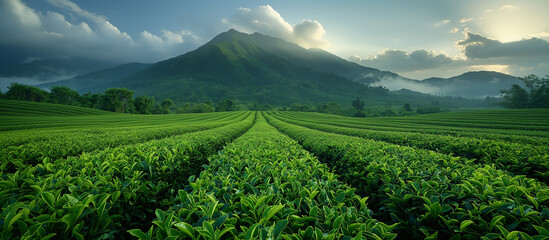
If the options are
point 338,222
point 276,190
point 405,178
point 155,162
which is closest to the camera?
point 338,222

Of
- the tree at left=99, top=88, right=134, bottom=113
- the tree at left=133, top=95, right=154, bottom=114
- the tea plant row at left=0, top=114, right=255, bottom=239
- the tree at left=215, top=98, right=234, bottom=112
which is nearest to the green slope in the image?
the tree at left=99, top=88, right=134, bottom=113

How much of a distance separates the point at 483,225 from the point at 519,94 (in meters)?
107

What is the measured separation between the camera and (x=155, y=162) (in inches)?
180

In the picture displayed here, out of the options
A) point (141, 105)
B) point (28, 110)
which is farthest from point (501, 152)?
point (141, 105)

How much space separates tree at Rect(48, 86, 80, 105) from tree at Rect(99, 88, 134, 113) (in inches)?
499

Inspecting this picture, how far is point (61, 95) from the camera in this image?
7638 centimetres

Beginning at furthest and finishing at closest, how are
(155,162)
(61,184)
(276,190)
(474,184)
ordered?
(155,162), (474,184), (61,184), (276,190)

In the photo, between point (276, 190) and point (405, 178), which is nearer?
point (276, 190)

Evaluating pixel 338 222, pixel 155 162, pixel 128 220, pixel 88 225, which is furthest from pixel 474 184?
pixel 155 162

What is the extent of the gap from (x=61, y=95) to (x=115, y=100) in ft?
79.0

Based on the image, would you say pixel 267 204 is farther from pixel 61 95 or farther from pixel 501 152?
pixel 61 95

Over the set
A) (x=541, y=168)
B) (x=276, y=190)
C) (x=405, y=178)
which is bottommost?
→ (x=541, y=168)

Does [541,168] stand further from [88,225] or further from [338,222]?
[88,225]

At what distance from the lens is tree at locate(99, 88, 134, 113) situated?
2908 inches
